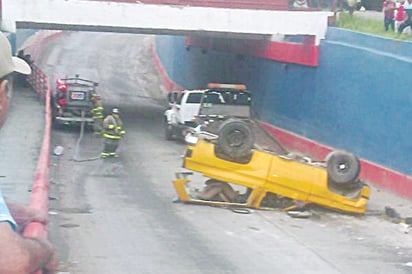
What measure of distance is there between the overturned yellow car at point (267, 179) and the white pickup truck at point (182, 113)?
39.8 feet

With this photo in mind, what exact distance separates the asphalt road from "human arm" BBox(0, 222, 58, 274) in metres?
9.66

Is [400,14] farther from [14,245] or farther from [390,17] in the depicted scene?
[14,245]

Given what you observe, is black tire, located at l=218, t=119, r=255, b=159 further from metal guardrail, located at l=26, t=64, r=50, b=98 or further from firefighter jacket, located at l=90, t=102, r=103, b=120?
metal guardrail, located at l=26, t=64, r=50, b=98

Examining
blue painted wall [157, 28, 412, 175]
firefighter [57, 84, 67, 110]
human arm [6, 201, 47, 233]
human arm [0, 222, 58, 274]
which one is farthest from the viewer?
firefighter [57, 84, 67, 110]

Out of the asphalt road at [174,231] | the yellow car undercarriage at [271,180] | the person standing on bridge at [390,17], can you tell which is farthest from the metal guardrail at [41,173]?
the person standing on bridge at [390,17]

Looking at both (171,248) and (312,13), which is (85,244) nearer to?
(171,248)

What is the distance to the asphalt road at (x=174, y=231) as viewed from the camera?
1392 cm

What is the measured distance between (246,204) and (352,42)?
10607 millimetres

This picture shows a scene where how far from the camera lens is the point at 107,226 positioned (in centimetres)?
1689

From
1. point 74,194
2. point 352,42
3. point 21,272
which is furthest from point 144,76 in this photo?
point 21,272

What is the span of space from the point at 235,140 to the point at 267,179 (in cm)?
128

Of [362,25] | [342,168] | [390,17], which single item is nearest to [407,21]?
[390,17]

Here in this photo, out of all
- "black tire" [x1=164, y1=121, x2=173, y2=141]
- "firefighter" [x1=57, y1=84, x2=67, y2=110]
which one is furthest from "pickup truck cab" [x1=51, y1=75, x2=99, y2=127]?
"black tire" [x1=164, y1=121, x2=173, y2=141]

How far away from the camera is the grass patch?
2914 cm
